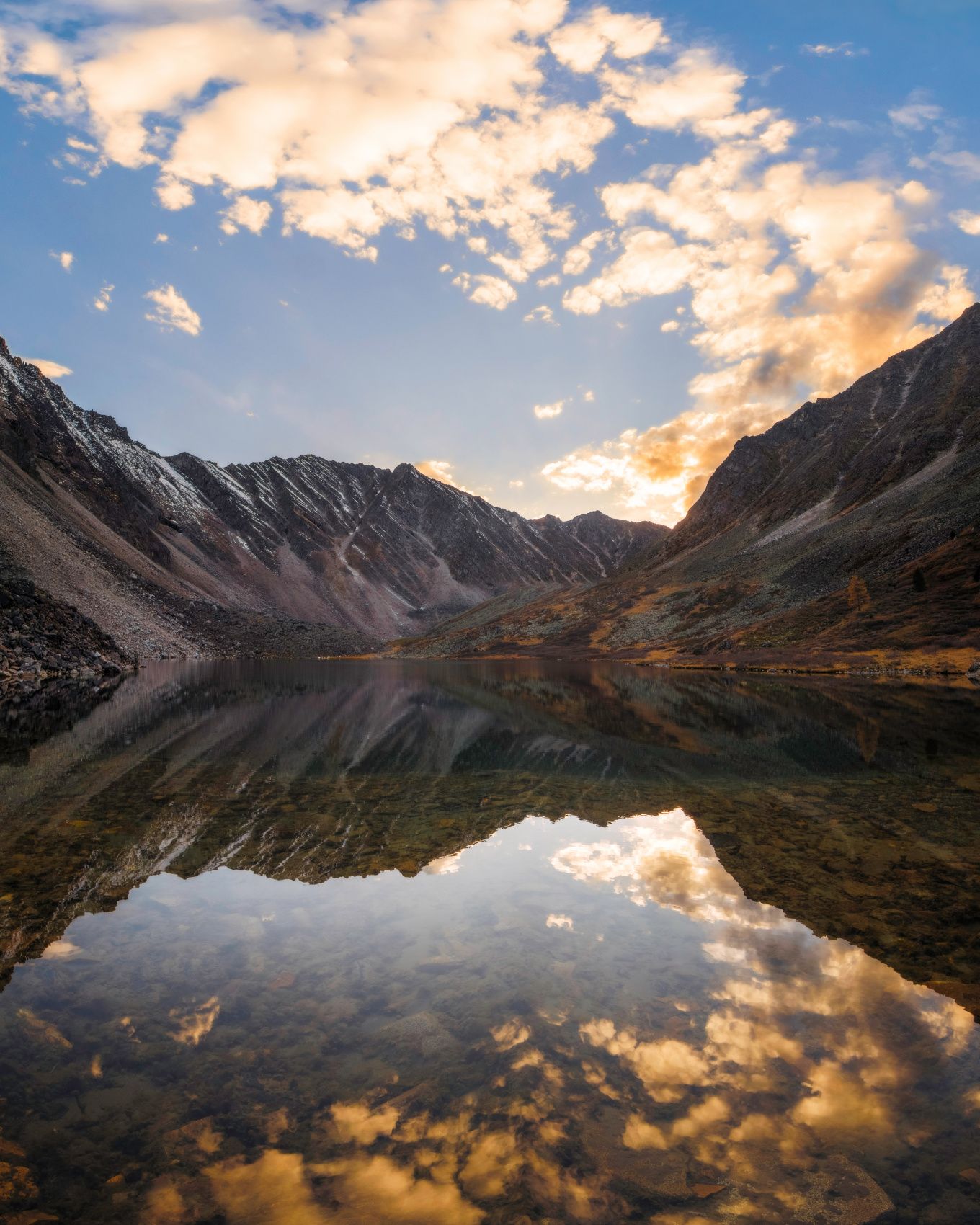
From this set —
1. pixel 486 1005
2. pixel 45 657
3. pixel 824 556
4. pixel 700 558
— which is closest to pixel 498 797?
pixel 486 1005

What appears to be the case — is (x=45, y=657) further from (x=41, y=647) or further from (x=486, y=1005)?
(x=486, y=1005)

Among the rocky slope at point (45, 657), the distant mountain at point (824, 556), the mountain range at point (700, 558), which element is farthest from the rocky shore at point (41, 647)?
the distant mountain at point (824, 556)

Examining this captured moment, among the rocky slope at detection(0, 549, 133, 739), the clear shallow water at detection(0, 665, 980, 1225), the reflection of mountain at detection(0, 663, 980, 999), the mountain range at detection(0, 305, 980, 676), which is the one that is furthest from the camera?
the mountain range at detection(0, 305, 980, 676)

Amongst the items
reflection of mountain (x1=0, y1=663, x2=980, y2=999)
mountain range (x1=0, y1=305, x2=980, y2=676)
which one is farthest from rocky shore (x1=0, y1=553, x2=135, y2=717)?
reflection of mountain (x1=0, y1=663, x2=980, y2=999)

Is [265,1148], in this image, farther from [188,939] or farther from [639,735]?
[639,735]

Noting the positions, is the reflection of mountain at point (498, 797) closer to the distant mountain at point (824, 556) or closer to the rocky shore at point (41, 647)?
the rocky shore at point (41, 647)

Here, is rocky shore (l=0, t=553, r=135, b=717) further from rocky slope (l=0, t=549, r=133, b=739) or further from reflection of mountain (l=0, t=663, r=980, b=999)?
reflection of mountain (l=0, t=663, r=980, b=999)

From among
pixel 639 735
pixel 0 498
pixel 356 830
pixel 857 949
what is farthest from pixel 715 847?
pixel 0 498
